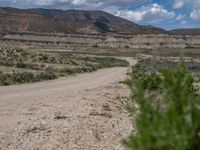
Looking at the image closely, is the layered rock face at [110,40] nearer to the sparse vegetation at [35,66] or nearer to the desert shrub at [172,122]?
the sparse vegetation at [35,66]

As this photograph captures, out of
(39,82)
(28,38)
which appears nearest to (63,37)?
(28,38)

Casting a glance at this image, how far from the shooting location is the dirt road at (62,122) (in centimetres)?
1216

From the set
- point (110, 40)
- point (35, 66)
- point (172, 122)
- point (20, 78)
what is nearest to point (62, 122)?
point (172, 122)

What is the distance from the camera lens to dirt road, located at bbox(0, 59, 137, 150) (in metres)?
12.2

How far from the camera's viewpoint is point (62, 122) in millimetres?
14992

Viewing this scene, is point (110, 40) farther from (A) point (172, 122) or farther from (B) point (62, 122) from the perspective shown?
(A) point (172, 122)

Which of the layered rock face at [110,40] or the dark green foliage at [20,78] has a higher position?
the dark green foliage at [20,78]

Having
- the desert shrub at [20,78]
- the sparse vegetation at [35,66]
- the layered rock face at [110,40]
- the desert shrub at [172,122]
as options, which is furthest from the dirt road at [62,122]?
the layered rock face at [110,40]

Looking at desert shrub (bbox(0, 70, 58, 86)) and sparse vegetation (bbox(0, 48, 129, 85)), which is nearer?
desert shrub (bbox(0, 70, 58, 86))

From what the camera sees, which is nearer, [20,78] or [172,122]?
[172,122]

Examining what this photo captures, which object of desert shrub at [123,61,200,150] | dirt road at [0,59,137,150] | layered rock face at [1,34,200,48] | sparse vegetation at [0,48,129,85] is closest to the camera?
desert shrub at [123,61,200,150]

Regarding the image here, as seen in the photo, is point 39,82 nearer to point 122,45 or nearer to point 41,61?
point 41,61

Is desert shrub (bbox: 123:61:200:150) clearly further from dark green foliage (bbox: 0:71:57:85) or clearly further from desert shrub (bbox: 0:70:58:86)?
dark green foliage (bbox: 0:71:57:85)

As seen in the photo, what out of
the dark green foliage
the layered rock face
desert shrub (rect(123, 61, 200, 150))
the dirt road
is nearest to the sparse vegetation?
the dark green foliage
